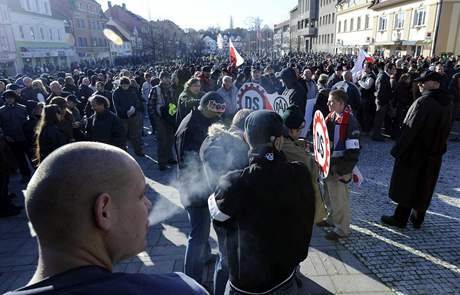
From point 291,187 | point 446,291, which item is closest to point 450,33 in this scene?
point 446,291

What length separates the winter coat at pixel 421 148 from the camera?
4.25 metres

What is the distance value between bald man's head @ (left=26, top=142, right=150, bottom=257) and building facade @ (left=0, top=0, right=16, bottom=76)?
3849 centimetres

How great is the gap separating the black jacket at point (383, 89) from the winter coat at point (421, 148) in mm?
4831

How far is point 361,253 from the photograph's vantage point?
4.17m

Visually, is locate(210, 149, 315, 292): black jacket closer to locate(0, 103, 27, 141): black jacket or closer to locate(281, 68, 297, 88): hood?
locate(281, 68, 297, 88): hood

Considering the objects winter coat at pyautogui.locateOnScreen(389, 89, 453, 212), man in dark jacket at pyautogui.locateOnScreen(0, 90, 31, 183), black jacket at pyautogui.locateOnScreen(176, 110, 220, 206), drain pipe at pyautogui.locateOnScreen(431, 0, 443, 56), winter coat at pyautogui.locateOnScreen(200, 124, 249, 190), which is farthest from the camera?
drain pipe at pyautogui.locateOnScreen(431, 0, 443, 56)

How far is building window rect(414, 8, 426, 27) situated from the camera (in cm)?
2920

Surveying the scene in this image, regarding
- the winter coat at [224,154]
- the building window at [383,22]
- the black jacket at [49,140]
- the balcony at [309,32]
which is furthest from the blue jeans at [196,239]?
the balcony at [309,32]

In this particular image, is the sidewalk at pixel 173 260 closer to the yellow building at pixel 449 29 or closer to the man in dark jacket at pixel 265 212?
the man in dark jacket at pixel 265 212

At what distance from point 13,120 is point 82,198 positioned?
23.4ft

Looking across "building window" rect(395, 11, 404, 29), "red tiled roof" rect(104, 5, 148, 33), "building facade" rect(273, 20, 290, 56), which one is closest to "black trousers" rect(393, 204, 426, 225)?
"building window" rect(395, 11, 404, 29)

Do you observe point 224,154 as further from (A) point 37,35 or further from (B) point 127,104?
(A) point 37,35

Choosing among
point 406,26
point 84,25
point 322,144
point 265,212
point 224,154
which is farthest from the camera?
point 84,25

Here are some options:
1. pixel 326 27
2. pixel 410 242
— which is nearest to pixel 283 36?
pixel 326 27
